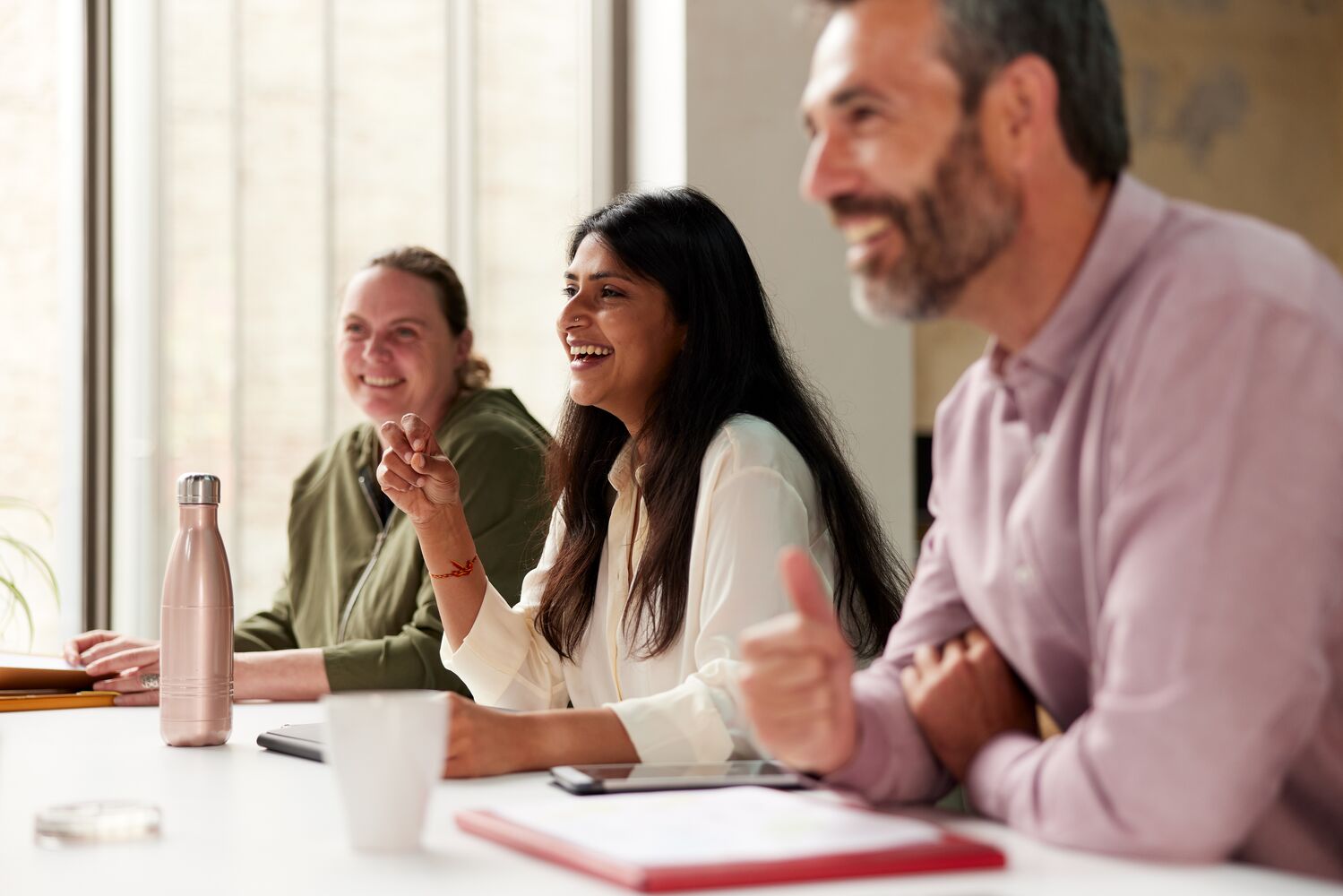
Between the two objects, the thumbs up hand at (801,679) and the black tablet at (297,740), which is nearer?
the thumbs up hand at (801,679)

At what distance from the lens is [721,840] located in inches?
34.2

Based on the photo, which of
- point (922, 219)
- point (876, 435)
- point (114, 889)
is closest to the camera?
point (114, 889)

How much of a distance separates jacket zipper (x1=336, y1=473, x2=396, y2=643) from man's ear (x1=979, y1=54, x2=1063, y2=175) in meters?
1.76

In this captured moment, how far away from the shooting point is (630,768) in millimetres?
1146

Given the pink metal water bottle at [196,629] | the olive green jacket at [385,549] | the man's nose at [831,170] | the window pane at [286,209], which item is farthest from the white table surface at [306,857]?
the window pane at [286,209]

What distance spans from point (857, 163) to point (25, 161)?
2889 mm

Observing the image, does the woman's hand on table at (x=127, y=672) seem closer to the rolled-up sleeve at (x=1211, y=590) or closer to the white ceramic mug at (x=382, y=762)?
the white ceramic mug at (x=382, y=762)

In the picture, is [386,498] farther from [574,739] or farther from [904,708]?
[904,708]

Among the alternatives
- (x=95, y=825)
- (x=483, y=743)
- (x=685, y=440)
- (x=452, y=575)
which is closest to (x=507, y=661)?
(x=452, y=575)

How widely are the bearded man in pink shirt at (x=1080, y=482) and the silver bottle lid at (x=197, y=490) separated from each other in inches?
26.1

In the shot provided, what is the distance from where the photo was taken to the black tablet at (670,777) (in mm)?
1083

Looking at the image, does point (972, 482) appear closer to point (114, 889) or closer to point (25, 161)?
point (114, 889)

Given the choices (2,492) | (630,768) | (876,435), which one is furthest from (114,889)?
(2,492)

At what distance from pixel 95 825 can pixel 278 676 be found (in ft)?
3.19
